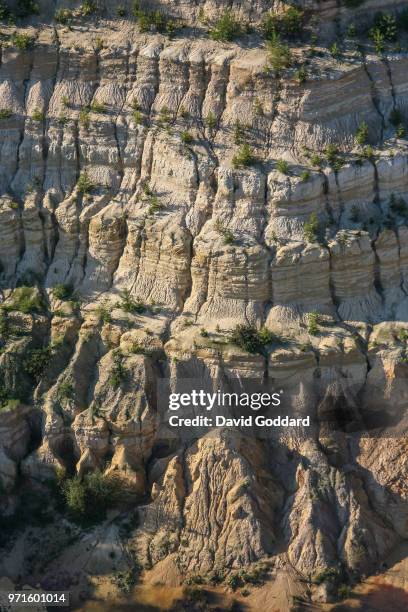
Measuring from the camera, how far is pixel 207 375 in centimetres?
2478

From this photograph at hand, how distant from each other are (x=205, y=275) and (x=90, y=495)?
6.93 m

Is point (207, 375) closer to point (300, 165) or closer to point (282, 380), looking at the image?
point (282, 380)

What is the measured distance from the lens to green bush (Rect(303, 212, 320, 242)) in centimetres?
2525

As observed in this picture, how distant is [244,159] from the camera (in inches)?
1023

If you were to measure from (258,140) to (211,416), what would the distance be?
27.5ft

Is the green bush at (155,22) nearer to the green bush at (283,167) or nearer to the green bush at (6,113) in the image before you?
the green bush at (6,113)

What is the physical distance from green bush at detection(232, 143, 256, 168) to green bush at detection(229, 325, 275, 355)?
194 inches

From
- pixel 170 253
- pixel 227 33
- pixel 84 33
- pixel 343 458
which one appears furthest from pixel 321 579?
pixel 84 33

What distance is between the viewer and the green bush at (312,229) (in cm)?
2525

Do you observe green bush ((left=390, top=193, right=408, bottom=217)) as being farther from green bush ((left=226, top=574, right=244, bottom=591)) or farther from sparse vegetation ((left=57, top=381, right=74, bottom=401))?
green bush ((left=226, top=574, right=244, bottom=591))

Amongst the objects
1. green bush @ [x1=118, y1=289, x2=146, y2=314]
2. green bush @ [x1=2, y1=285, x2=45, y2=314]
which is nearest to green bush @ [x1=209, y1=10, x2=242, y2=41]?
green bush @ [x1=118, y1=289, x2=146, y2=314]

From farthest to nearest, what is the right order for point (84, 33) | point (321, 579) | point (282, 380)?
point (84, 33) → point (282, 380) → point (321, 579)

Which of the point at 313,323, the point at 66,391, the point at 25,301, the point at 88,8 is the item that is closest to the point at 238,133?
the point at 313,323

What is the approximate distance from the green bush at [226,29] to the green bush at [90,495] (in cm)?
1370
